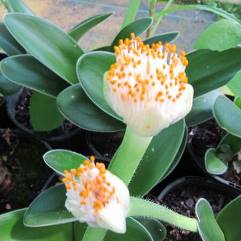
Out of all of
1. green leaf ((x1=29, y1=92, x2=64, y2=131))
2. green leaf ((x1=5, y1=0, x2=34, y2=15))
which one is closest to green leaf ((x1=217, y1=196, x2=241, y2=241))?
green leaf ((x1=29, y1=92, x2=64, y2=131))

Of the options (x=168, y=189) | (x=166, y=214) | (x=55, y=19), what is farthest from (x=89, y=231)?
(x=55, y=19)

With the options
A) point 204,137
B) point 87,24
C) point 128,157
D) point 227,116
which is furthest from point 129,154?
point 204,137

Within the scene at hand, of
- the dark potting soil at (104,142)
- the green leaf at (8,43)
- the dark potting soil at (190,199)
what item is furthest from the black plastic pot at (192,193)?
the green leaf at (8,43)

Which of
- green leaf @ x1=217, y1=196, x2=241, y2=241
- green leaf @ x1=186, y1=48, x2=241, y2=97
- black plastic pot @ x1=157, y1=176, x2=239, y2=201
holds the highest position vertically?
green leaf @ x1=186, y1=48, x2=241, y2=97

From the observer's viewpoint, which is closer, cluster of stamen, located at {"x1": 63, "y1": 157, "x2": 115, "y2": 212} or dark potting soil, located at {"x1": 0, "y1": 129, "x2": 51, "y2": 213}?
cluster of stamen, located at {"x1": 63, "y1": 157, "x2": 115, "y2": 212}

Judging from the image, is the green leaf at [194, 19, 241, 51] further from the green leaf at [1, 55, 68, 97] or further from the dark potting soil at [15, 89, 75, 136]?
the dark potting soil at [15, 89, 75, 136]

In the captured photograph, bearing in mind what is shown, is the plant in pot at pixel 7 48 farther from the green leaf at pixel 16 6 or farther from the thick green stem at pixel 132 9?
the thick green stem at pixel 132 9
